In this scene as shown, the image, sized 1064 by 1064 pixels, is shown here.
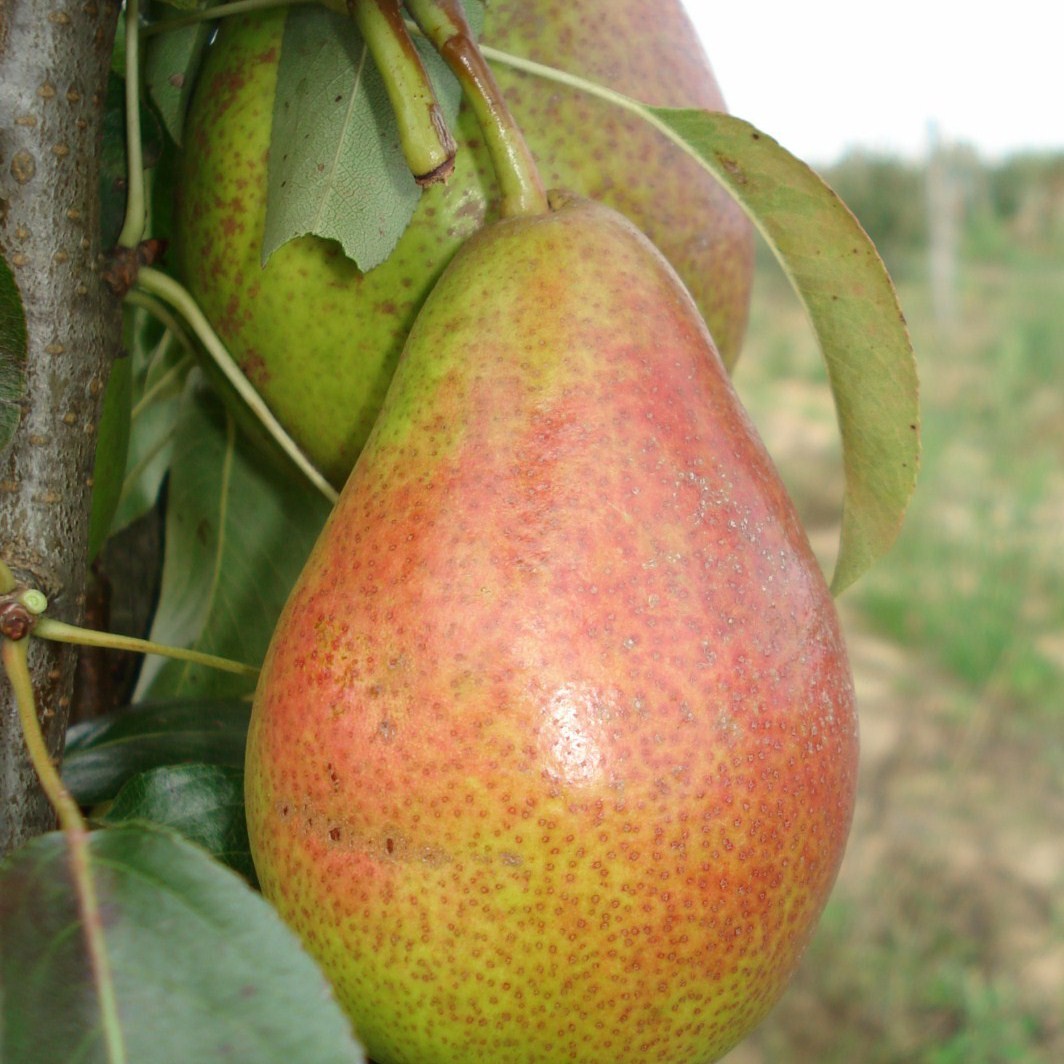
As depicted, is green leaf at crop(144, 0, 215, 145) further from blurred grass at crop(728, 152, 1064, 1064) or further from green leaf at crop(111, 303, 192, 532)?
blurred grass at crop(728, 152, 1064, 1064)

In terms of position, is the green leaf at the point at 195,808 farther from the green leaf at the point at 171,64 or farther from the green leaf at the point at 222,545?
the green leaf at the point at 171,64

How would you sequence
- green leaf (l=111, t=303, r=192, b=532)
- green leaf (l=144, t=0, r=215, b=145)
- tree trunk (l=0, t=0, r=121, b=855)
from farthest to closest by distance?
green leaf (l=111, t=303, r=192, b=532), green leaf (l=144, t=0, r=215, b=145), tree trunk (l=0, t=0, r=121, b=855)

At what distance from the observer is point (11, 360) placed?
46 cm

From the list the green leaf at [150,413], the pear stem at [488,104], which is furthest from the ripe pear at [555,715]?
the green leaf at [150,413]

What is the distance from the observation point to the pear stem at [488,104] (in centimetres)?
47

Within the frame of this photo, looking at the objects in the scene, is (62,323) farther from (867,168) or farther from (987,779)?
(867,168)

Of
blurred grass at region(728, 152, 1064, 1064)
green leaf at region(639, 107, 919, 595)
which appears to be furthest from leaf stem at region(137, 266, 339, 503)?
blurred grass at region(728, 152, 1064, 1064)

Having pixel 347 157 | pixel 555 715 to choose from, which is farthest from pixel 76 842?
pixel 347 157

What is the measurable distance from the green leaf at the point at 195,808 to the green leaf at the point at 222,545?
0.14 metres

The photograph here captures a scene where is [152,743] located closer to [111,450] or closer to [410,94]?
[111,450]

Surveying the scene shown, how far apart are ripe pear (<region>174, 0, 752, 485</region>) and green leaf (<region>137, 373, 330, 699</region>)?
98 mm

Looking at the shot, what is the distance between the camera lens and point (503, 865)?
0.40 m

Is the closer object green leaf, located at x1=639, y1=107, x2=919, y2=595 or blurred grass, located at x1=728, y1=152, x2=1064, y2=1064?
green leaf, located at x1=639, y1=107, x2=919, y2=595

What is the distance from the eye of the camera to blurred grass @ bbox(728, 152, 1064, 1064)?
3.09 meters
